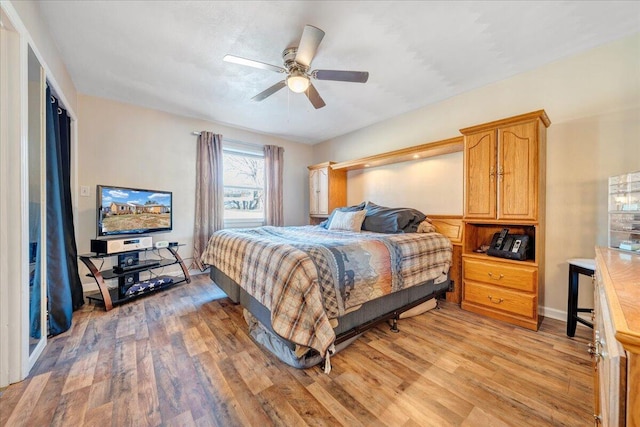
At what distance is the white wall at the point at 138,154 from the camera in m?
3.11

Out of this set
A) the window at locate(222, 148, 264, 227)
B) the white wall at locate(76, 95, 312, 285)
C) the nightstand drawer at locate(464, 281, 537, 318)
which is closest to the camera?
the nightstand drawer at locate(464, 281, 537, 318)

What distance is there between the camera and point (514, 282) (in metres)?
2.23

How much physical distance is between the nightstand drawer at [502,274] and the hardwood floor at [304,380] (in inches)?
15.2

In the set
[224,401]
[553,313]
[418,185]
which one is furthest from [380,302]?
[418,185]

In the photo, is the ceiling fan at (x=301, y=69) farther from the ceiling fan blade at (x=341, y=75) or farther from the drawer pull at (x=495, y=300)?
the drawer pull at (x=495, y=300)

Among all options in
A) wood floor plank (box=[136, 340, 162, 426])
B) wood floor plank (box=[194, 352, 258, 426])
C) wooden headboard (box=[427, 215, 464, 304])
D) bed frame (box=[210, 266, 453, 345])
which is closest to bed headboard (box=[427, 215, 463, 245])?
wooden headboard (box=[427, 215, 464, 304])

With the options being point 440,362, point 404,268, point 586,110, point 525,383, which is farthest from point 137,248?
point 586,110

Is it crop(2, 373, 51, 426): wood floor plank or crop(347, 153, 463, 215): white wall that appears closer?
crop(2, 373, 51, 426): wood floor plank

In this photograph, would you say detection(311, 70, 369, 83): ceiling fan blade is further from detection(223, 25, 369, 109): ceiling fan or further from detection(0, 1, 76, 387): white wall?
detection(0, 1, 76, 387): white wall

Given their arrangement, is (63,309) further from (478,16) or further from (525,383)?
(478,16)

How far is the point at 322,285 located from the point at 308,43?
1758 millimetres

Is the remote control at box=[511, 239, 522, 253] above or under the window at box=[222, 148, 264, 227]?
under

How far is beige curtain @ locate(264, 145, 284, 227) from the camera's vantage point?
4.61 metres

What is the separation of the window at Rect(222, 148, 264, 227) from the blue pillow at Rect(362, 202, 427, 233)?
2.24m
